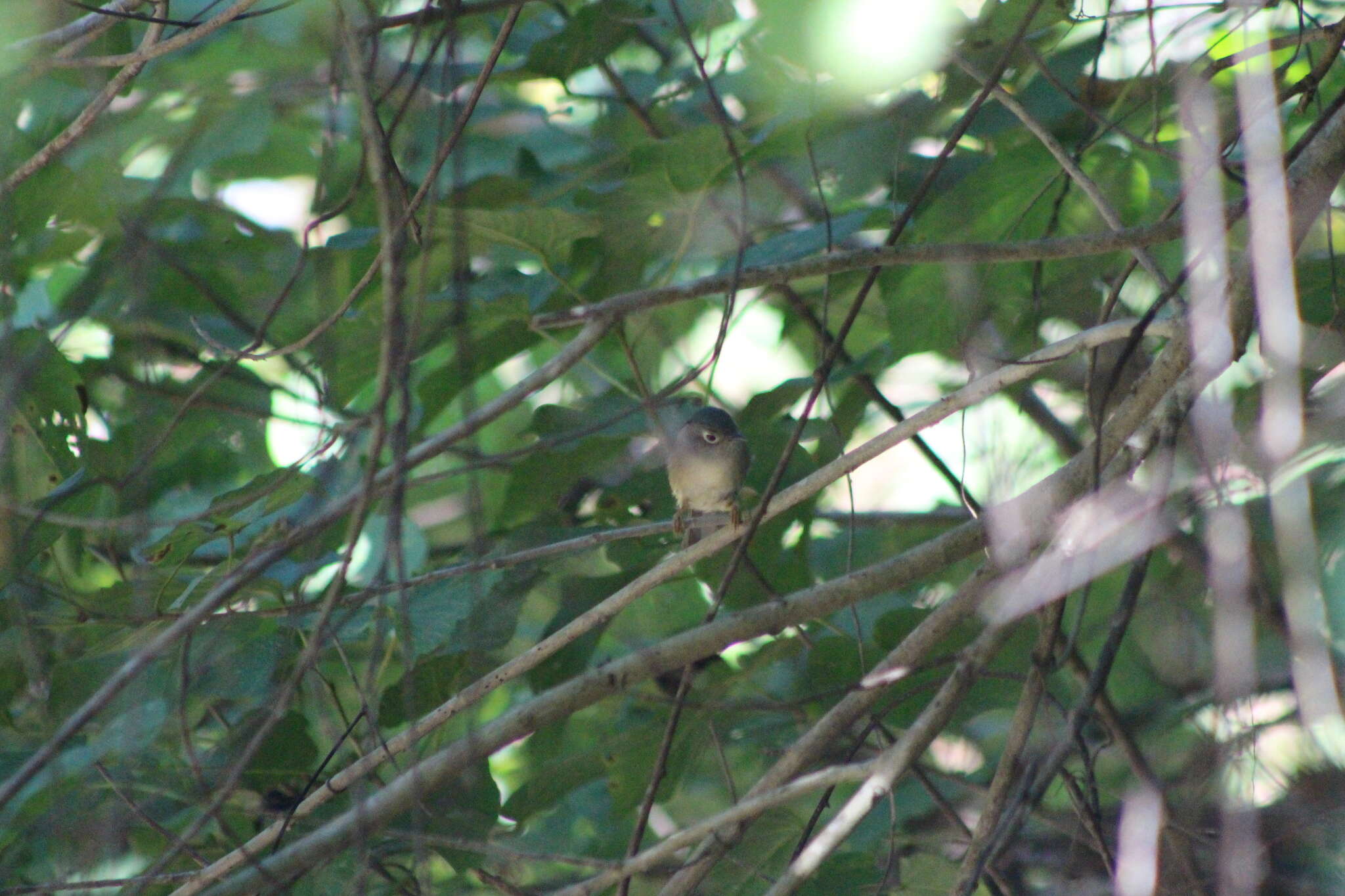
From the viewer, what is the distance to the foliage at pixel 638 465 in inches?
105

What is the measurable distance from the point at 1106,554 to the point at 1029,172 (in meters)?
1.27

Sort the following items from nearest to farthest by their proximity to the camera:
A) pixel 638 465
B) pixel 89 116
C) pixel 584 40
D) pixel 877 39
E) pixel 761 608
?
pixel 89 116, pixel 761 608, pixel 877 39, pixel 584 40, pixel 638 465

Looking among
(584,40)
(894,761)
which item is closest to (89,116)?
(584,40)

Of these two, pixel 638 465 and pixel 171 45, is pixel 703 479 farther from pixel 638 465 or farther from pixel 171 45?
pixel 171 45

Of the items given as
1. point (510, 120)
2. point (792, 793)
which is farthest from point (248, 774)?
point (510, 120)

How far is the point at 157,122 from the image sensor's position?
4.98 metres

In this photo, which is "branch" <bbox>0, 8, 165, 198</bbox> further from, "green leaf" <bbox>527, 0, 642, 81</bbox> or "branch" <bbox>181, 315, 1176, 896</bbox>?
"branch" <bbox>181, 315, 1176, 896</bbox>

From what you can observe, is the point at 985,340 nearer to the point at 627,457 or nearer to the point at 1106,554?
the point at 1106,554

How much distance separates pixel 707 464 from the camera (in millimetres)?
4824

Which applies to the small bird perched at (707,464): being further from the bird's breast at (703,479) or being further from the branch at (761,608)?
the branch at (761,608)

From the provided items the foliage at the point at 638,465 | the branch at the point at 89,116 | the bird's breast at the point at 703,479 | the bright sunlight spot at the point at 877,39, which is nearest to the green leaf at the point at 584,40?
the foliage at the point at 638,465

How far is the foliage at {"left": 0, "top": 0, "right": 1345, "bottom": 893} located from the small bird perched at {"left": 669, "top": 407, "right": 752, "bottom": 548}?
0.22 m

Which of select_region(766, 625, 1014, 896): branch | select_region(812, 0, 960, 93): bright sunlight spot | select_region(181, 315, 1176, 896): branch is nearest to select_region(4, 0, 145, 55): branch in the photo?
select_region(812, 0, 960, 93): bright sunlight spot

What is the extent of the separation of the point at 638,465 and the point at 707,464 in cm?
37
